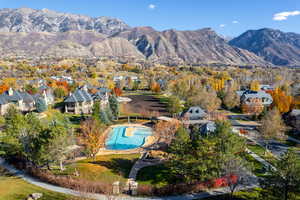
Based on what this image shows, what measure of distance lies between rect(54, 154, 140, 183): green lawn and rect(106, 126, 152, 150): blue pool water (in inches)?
306

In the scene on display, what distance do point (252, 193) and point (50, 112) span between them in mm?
51794

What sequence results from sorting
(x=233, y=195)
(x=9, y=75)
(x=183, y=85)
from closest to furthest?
(x=233, y=195) → (x=183, y=85) → (x=9, y=75)

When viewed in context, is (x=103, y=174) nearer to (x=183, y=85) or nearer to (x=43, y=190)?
(x=43, y=190)

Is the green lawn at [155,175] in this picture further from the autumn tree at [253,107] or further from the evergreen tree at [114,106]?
the autumn tree at [253,107]

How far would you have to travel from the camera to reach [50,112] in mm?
58656

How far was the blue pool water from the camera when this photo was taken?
135ft

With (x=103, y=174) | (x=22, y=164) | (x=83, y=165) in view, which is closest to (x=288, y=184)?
(x=103, y=174)

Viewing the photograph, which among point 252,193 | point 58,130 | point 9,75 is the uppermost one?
point 9,75

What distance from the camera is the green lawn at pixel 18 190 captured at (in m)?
22.0

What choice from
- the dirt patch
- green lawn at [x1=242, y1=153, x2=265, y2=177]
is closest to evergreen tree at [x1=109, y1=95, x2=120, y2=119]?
the dirt patch

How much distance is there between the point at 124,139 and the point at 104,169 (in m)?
16.7

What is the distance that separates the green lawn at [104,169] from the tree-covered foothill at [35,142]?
8.05ft

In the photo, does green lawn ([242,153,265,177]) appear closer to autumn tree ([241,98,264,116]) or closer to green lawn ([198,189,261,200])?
green lawn ([198,189,261,200])

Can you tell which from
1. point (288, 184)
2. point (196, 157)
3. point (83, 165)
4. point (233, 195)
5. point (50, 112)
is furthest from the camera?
point (50, 112)
